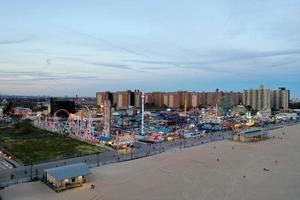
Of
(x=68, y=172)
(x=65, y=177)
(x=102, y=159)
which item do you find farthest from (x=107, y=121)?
(x=65, y=177)

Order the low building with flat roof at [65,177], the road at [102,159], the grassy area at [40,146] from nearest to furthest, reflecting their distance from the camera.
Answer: the low building with flat roof at [65,177], the road at [102,159], the grassy area at [40,146]

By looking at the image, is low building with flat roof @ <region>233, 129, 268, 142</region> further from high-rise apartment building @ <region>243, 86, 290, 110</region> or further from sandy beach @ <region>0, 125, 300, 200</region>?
high-rise apartment building @ <region>243, 86, 290, 110</region>

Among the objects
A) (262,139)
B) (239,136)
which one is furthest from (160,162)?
(262,139)

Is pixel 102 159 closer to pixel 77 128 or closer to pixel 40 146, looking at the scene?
pixel 40 146

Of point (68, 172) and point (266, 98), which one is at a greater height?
point (266, 98)

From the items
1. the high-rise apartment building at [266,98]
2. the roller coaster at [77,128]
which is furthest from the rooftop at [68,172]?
the high-rise apartment building at [266,98]

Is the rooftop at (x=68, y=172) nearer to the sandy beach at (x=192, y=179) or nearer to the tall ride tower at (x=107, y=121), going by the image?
the sandy beach at (x=192, y=179)

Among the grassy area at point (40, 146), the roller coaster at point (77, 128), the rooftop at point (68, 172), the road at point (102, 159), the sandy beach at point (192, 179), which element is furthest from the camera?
the roller coaster at point (77, 128)
